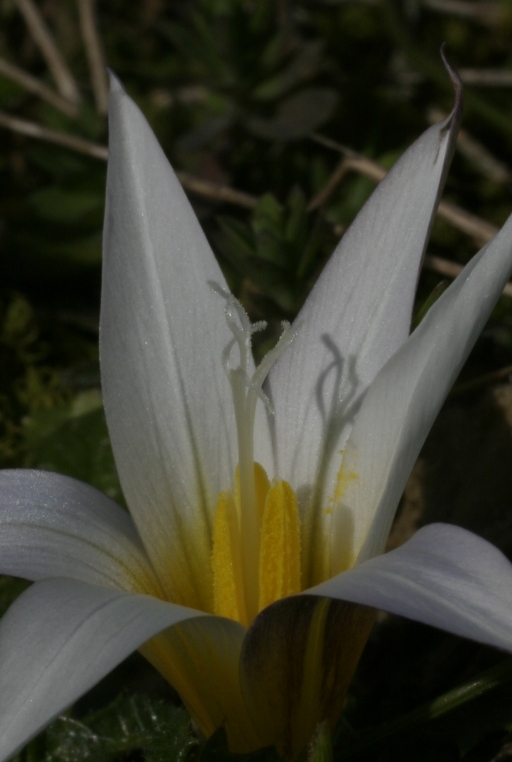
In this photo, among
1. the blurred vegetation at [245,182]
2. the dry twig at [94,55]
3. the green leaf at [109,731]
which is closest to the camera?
the green leaf at [109,731]

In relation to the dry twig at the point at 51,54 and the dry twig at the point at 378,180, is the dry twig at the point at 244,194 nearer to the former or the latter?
the dry twig at the point at 378,180

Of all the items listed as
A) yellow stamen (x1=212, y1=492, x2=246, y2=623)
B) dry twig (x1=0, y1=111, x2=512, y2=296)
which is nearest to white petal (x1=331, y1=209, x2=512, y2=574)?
yellow stamen (x1=212, y1=492, x2=246, y2=623)

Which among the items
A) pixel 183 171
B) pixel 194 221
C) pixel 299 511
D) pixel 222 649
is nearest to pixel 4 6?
pixel 183 171

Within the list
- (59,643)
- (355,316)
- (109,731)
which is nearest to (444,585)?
(59,643)

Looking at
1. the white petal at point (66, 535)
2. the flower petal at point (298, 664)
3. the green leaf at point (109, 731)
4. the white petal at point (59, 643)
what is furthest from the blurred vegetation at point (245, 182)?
the white petal at point (59, 643)

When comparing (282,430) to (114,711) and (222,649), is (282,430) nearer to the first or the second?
(222,649)

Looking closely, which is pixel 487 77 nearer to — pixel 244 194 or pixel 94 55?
pixel 244 194

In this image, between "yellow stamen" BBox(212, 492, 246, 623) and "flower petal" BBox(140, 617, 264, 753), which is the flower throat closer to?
"yellow stamen" BBox(212, 492, 246, 623)

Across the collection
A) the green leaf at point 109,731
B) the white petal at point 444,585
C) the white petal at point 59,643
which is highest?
the white petal at point 444,585
